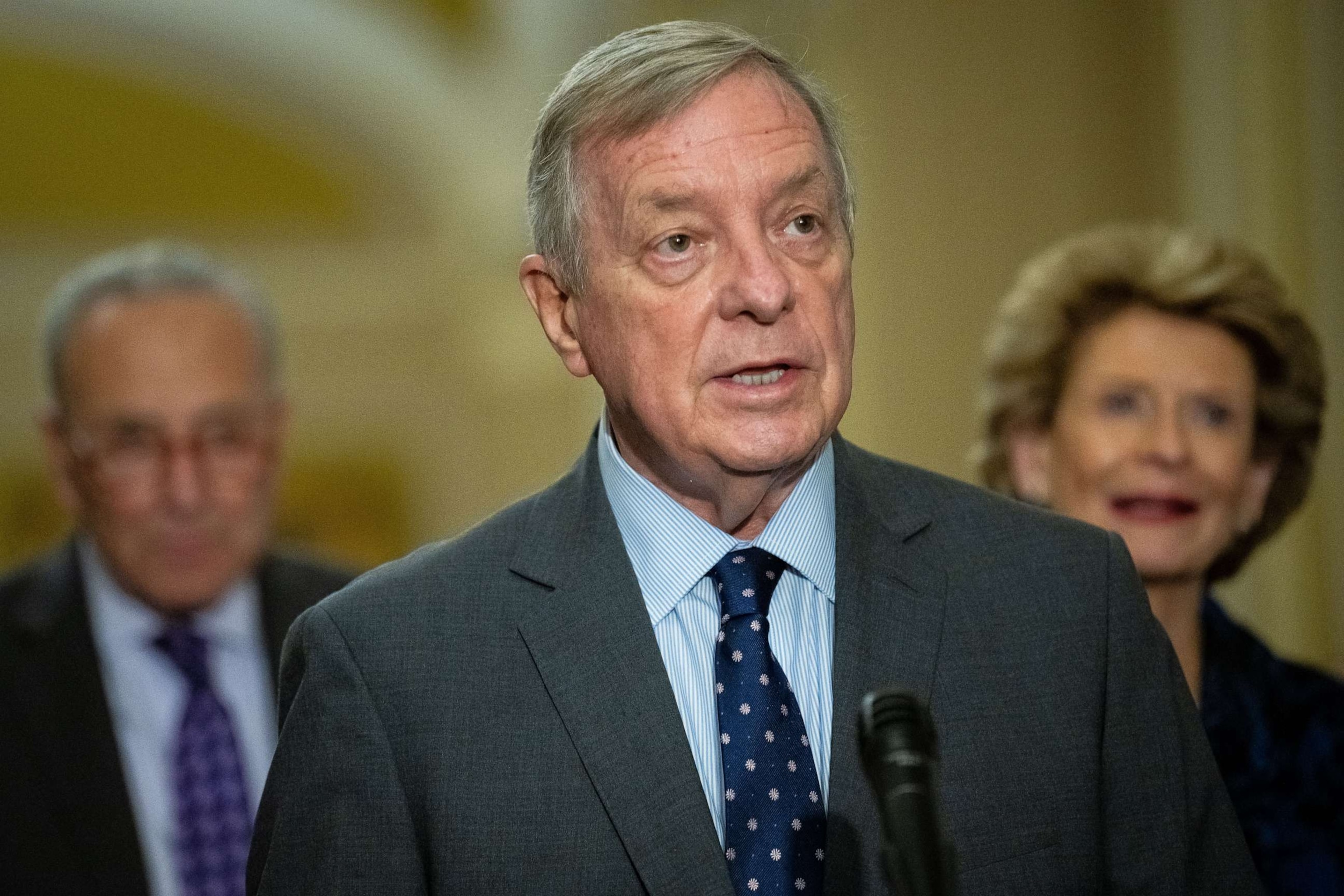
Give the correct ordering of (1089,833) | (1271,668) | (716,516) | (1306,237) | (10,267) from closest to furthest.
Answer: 1. (1089,833)
2. (716,516)
3. (1271,668)
4. (1306,237)
5. (10,267)

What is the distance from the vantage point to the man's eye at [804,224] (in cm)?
168

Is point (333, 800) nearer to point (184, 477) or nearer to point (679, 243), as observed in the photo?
point (679, 243)

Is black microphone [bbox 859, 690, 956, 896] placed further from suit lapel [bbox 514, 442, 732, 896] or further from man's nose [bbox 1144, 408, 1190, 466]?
man's nose [bbox 1144, 408, 1190, 466]

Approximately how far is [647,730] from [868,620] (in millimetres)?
264

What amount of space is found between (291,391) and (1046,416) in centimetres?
621

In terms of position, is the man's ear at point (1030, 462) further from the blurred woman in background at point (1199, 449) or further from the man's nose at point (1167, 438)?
the man's nose at point (1167, 438)

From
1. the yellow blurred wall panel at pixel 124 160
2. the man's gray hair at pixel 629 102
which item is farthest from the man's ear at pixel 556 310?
the yellow blurred wall panel at pixel 124 160

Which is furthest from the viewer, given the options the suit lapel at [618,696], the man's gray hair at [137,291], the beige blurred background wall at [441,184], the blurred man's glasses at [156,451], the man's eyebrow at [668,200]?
the beige blurred background wall at [441,184]

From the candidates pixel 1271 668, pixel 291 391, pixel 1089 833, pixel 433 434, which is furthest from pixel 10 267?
pixel 1089 833

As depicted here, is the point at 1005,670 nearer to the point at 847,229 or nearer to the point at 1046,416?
the point at 847,229

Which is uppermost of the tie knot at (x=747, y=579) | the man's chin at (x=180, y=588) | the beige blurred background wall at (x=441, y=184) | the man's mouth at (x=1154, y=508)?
the beige blurred background wall at (x=441, y=184)

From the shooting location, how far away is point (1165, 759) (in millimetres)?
1613

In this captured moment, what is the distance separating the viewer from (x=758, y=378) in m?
1.64

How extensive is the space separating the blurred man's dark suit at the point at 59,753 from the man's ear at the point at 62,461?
18 centimetres
